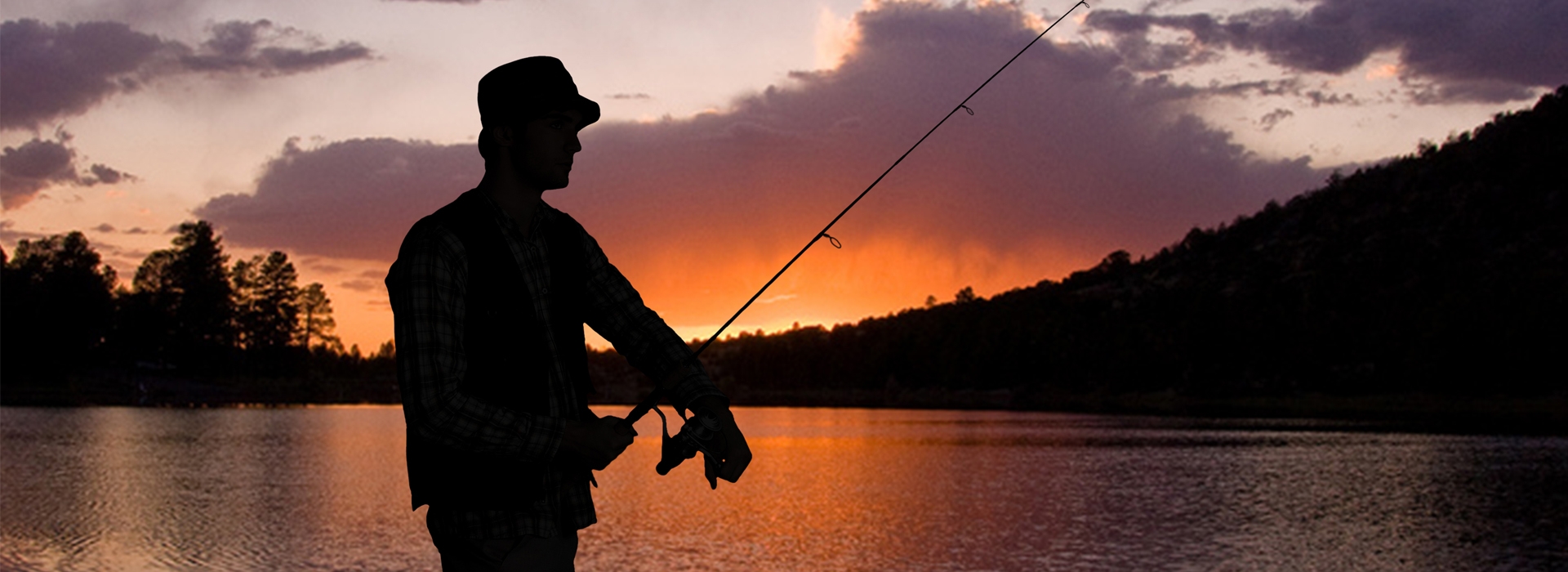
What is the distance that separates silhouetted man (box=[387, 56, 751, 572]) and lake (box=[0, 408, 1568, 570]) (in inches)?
720

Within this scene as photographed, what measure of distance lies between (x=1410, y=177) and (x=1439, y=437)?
106032 mm

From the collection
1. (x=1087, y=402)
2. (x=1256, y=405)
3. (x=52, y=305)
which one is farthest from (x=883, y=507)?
(x=1087, y=402)

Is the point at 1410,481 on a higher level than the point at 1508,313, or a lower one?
lower

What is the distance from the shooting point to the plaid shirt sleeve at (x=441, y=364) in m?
2.90

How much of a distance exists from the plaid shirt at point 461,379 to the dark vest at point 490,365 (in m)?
0.03

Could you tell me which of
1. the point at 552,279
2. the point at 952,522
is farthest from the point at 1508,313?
the point at 552,279

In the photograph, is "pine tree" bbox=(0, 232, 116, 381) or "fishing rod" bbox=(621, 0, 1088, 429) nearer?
"fishing rod" bbox=(621, 0, 1088, 429)

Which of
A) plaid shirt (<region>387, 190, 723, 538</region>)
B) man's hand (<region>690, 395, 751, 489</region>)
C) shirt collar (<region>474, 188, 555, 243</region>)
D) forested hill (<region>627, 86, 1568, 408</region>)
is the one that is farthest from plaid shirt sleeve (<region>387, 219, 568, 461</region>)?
forested hill (<region>627, 86, 1568, 408</region>)

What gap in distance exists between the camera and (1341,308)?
134 m

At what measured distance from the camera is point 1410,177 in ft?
527

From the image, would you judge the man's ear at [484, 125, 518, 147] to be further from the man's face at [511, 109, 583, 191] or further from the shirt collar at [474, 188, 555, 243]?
the shirt collar at [474, 188, 555, 243]

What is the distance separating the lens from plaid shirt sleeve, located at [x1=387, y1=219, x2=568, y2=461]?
2.90 m

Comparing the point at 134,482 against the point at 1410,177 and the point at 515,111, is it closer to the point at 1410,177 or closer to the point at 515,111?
the point at 515,111

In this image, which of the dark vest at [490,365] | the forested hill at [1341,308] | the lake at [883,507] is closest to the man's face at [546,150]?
the dark vest at [490,365]
